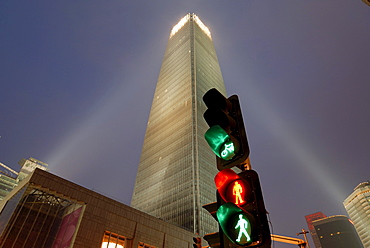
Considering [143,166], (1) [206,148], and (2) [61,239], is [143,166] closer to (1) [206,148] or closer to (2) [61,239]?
(1) [206,148]

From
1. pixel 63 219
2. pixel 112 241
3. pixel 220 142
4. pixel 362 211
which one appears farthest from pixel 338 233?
pixel 220 142

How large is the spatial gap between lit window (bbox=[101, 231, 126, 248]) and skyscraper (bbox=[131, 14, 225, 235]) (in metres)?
30.2

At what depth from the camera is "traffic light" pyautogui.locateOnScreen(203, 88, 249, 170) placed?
9.80 ft

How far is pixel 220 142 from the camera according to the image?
3137 mm

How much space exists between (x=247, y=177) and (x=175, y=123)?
3604 inches

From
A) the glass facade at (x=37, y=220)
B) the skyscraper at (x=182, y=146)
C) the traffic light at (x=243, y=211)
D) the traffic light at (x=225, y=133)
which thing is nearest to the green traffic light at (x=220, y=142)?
the traffic light at (x=225, y=133)

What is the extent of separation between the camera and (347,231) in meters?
146

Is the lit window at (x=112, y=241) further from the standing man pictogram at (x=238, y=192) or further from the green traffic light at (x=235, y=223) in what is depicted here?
the green traffic light at (x=235, y=223)

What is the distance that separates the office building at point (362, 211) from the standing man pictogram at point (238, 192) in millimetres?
153239

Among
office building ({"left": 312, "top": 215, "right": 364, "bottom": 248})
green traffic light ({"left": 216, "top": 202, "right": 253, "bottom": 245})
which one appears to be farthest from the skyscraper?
office building ({"left": 312, "top": 215, "right": 364, "bottom": 248})

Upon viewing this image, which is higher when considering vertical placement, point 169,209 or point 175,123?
point 175,123

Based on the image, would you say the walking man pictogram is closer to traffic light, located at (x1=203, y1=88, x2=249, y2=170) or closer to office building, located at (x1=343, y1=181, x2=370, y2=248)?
traffic light, located at (x1=203, y1=88, x2=249, y2=170)

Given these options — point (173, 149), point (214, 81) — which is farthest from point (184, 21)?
point (173, 149)

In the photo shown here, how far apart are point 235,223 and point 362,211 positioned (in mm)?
157228
